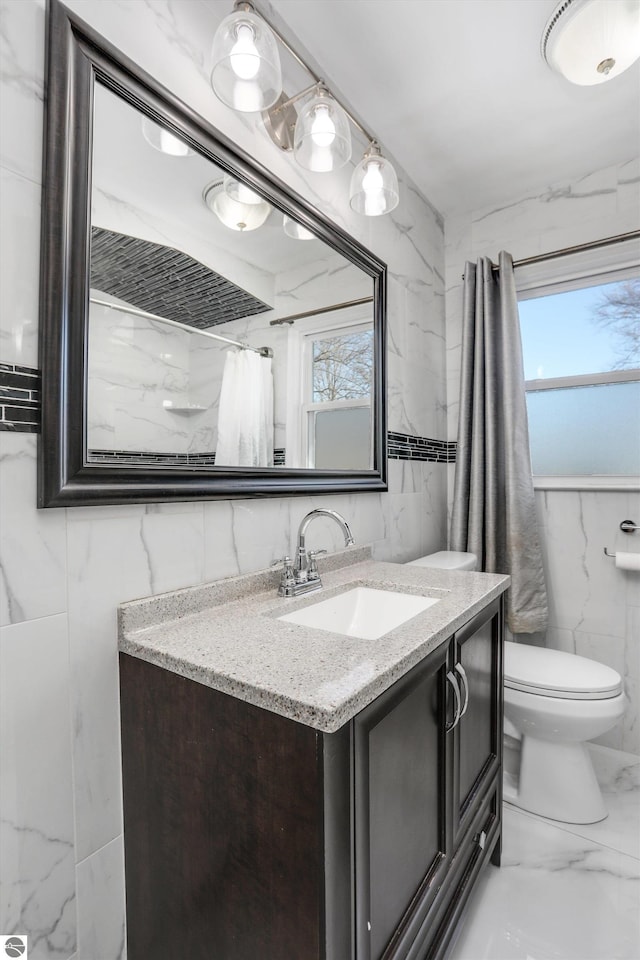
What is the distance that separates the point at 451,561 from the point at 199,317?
4.54ft

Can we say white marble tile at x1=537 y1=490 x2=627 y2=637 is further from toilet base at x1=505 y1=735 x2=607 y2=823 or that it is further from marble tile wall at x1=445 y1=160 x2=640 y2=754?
toilet base at x1=505 y1=735 x2=607 y2=823

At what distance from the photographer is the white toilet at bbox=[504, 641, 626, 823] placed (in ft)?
5.07

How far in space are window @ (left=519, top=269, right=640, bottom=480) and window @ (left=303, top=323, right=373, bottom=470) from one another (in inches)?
38.8

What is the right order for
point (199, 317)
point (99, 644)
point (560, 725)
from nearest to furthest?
1. point (99, 644)
2. point (199, 317)
3. point (560, 725)

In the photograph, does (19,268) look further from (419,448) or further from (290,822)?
(419,448)

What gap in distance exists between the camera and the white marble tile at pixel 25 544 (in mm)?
778

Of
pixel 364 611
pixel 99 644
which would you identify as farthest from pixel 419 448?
pixel 99 644

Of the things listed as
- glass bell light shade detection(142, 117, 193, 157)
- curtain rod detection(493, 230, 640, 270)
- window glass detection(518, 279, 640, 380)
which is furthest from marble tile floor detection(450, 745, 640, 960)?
curtain rod detection(493, 230, 640, 270)

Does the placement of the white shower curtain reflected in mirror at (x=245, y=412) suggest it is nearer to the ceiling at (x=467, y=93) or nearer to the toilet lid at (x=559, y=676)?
the ceiling at (x=467, y=93)

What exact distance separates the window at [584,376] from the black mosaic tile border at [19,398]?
2.09 m

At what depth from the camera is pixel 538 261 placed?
2.16m

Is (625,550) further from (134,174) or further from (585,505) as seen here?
(134,174)

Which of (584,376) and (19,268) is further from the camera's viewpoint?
(584,376)

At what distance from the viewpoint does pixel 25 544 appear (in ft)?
2.63
